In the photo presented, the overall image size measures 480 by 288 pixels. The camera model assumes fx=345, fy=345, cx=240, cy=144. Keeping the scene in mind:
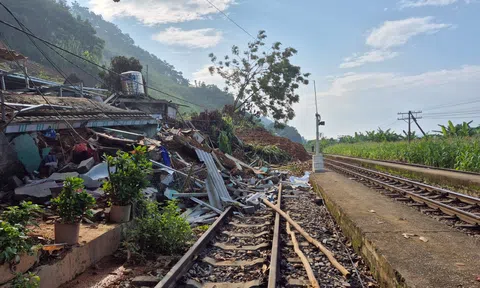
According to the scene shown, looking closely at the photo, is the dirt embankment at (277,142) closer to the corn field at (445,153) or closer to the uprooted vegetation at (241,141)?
the uprooted vegetation at (241,141)

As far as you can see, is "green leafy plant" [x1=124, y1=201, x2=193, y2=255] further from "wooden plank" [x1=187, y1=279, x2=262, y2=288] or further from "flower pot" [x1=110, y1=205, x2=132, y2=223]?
"wooden plank" [x1=187, y1=279, x2=262, y2=288]

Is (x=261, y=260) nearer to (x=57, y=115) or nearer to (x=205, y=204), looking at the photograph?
(x=205, y=204)

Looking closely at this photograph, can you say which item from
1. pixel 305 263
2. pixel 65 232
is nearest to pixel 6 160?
pixel 65 232

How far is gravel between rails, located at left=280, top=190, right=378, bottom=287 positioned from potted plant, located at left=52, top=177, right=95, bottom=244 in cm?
295

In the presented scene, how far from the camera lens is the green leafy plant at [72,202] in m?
4.77

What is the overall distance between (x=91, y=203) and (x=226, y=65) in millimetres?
36046

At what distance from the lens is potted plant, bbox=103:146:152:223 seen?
609 cm

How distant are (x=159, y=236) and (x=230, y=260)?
1.28 m

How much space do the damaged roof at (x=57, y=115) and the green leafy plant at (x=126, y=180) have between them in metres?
3.07

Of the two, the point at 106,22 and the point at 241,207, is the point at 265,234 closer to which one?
the point at 241,207

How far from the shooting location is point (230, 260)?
533 cm


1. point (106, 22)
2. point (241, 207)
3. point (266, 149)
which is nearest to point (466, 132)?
point (266, 149)

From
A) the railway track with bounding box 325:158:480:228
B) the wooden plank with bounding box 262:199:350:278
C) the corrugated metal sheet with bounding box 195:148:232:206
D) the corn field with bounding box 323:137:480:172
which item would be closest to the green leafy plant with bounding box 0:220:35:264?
the wooden plank with bounding box 262:199:350:278

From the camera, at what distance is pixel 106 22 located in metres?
144
